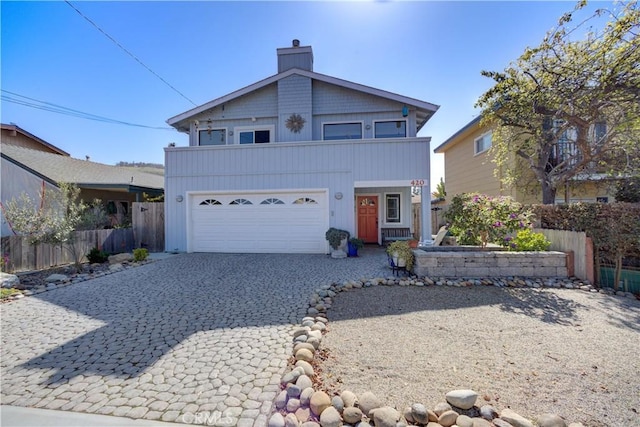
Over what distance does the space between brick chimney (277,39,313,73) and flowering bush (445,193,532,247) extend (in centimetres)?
859

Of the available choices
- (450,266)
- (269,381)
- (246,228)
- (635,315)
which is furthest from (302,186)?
(635,315)

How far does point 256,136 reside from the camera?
11.3 meters

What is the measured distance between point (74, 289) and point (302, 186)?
20.6 ft

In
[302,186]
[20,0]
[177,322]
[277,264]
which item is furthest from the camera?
[302,186]

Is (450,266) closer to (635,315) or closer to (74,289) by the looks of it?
(635,315)

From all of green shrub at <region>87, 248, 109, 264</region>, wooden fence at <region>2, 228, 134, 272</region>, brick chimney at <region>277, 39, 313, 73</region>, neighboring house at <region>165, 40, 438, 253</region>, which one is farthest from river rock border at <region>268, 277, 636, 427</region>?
brick chimney at <region>277, 39, 313, 73</region>

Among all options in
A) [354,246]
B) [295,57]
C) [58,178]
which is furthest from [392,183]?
[58,178]

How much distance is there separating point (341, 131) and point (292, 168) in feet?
9.86

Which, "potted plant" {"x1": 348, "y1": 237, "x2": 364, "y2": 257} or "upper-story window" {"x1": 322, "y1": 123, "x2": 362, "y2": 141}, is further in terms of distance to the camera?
"upper-story window" {"x1": 322, "y1": 123, "x2": 362, "y2": 141}

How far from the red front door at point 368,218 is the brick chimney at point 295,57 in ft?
19.9

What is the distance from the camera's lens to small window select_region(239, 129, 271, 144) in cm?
1129

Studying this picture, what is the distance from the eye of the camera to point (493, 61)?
8.55m

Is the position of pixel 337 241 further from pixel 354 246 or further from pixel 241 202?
pixel 241 202

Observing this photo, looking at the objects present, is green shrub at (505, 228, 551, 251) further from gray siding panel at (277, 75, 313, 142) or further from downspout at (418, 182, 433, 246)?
gray siding panel at (277, 75, 313, 142)
